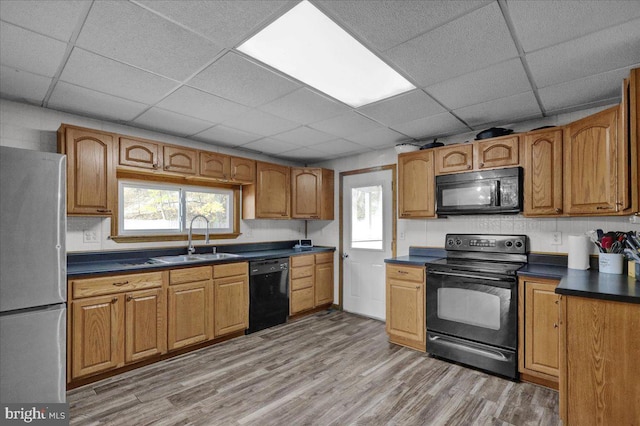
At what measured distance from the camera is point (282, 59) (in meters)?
1.98

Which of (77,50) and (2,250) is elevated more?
(77,50)

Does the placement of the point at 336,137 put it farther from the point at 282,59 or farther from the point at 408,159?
the point at 282,59

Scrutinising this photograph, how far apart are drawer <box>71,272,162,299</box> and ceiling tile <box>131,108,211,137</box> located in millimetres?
1487

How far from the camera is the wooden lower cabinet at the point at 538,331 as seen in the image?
8.05 feet

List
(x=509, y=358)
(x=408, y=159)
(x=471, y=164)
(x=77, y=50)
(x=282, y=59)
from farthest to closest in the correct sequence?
(x=408, y=159), (x=471, y=164), (x=509, y=358), (x=282, y=59), (x=77, y=50)

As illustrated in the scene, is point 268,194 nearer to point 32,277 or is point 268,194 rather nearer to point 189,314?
point 189,314

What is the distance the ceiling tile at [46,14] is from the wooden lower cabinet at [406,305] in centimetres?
322

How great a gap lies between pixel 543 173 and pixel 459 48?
5.34 ft

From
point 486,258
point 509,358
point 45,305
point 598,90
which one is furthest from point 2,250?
point 598,90

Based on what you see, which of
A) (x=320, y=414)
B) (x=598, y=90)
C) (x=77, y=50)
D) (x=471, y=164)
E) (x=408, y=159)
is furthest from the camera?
(x=408, y=159)

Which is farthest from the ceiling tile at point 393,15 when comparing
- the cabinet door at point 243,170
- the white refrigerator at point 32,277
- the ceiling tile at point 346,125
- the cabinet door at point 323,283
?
the cabinet door at point 323,283

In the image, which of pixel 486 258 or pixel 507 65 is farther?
pixel 486 258

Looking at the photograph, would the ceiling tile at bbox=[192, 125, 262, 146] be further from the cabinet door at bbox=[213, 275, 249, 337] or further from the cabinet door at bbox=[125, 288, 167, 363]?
the cabinet door at bbox=[125, 288, 167, 363]

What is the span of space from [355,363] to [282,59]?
2674mm
